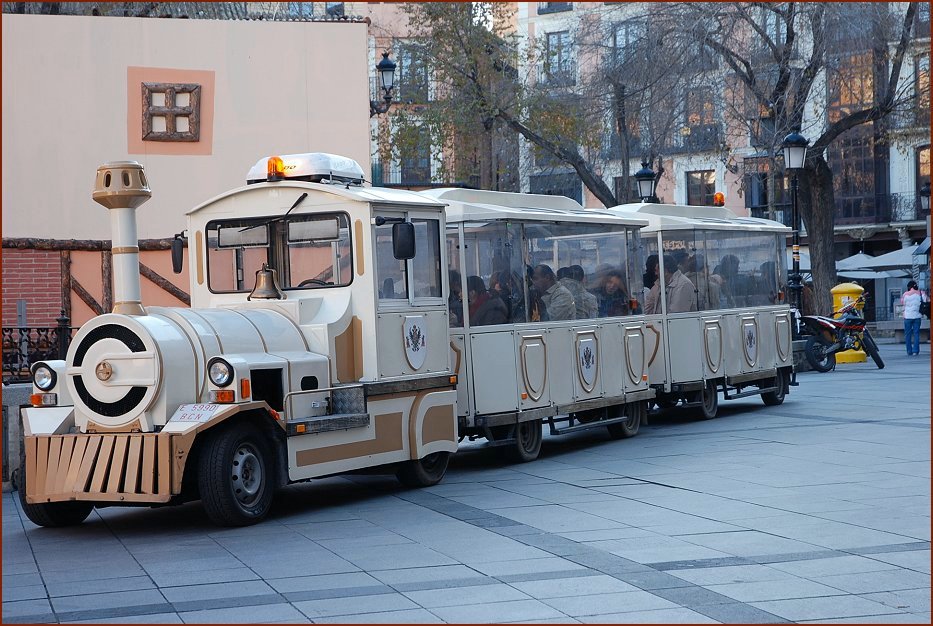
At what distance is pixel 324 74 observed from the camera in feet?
66.2

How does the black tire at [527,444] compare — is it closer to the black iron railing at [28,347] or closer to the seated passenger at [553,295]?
the seated passenger at [553,295]

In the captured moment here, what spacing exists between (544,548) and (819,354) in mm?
17842

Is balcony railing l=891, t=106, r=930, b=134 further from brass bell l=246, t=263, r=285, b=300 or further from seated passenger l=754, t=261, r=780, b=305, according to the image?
brass bell l=246, t=263, r=285, b=300

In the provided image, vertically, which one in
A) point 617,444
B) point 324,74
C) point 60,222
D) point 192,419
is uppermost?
point 324,74

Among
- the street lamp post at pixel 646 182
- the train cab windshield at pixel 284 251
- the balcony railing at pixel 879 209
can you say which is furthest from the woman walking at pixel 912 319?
the train cab windshield at pixel 284 251

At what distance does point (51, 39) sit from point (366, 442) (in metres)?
10.9

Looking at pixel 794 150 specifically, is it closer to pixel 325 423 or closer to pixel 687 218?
pixel 687 218

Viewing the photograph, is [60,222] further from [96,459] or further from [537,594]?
[537,594]

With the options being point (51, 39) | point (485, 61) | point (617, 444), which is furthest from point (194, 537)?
point (485, 61)

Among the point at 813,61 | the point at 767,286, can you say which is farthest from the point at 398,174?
the point at 767,286

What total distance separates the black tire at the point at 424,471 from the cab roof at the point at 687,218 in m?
5.21

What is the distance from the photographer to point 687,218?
58.1 feet

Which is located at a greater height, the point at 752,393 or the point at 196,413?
the point at 196,413

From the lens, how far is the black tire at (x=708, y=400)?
56.4ft
